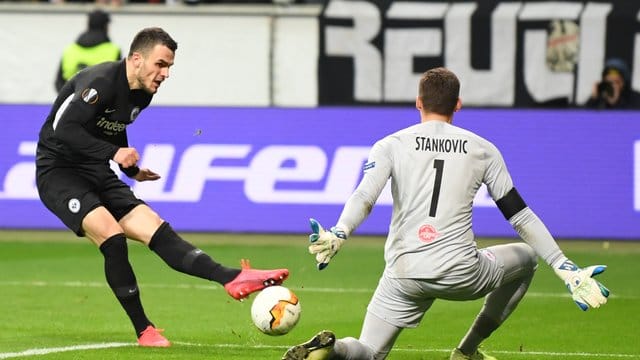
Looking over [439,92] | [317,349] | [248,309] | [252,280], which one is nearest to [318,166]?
[248,309]

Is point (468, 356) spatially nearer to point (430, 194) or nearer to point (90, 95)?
point (430, 194)

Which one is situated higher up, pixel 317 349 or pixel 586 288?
pixel 586 288

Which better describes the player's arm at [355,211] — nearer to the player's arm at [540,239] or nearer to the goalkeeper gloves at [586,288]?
the player's arm at [540,239]

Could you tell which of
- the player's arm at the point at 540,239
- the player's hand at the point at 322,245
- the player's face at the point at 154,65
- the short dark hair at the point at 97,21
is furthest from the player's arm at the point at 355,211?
the short dark hair at the point at 97,21

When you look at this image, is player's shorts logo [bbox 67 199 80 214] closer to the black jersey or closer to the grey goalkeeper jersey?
the black jersey

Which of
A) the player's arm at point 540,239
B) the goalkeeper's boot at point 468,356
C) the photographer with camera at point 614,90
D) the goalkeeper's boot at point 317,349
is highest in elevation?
the player's arm at point 540,239

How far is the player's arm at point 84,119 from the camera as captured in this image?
927 cm

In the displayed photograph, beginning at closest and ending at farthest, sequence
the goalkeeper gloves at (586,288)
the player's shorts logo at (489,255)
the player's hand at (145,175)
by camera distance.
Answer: the goalkeeper gloves at (586,288), the player's shorts logo at (489,255), the player's hand at (145,175)

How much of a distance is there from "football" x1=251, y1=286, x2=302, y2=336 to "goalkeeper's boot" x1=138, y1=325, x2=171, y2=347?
1.33 meters

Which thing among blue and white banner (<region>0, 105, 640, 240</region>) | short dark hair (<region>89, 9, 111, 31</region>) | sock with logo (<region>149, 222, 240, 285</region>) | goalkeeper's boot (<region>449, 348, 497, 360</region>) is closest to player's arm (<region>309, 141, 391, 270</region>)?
goalkeeper's boot (<region>449, 348, 497, 360</region>)

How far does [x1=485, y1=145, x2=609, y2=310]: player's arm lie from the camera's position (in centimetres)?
753

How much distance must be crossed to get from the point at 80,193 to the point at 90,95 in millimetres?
651

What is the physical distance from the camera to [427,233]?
7.85m

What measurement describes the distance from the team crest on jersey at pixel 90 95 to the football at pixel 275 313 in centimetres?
188
